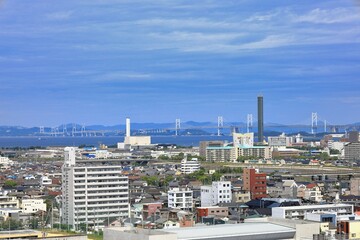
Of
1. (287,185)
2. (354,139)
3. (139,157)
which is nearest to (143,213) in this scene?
(287,185)

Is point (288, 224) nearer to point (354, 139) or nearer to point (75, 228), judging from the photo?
point (75, 228)

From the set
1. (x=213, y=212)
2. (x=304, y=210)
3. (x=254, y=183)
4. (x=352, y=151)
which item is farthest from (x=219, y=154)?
(x=304, y=210)

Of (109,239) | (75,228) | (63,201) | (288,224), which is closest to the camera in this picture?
(109,239)

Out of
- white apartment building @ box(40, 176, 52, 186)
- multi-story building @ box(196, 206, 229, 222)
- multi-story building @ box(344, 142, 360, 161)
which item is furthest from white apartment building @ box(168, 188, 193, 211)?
multi-story building @ box(344, 142, 360, 161)

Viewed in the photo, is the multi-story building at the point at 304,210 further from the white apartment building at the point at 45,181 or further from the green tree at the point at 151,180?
the white apartment building at the point at 45,181

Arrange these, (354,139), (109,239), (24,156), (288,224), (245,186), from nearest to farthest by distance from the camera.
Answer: (109,239) → (288,224) → (245,186) → (24,156) → (354,139)

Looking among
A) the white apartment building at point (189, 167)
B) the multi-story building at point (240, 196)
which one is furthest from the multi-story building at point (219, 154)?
the multi-story building at point (240, 196)

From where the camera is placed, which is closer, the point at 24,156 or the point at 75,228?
the point at 75,228
